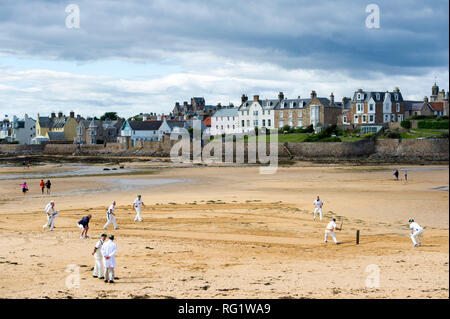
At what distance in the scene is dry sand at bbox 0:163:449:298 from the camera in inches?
462

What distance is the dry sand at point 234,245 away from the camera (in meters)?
11.7

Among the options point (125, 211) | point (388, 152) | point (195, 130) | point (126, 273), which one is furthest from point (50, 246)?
point (195, 130)

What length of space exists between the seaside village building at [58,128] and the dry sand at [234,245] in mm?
80601

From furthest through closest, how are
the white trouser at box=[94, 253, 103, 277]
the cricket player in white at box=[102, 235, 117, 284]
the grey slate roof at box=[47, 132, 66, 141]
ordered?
1. the grey slate roof at box=[47, 132, 66, 141]
2. the white trouser at box=[94, 253, 103, 277]
3. the cricket player in white at box=[102, 235, 117, 284]

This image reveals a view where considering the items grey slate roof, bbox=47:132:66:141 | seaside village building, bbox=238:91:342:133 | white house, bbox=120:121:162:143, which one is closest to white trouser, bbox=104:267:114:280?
seaside village building, bbox=238:91:342:133

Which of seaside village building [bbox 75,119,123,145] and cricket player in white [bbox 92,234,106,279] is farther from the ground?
seaside village building [bbox 75,119,123,145]

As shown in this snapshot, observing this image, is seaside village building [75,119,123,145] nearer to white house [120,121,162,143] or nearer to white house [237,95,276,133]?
white house [120,121,162,143]

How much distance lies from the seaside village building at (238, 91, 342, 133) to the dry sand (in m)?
52.0

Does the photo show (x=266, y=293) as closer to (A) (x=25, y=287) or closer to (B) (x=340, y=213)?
(A) (x=25, y=287)

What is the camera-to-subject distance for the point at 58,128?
381 feet

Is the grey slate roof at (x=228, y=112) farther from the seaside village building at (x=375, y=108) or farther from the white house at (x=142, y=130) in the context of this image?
the seaside village building at (x=375, y=108)

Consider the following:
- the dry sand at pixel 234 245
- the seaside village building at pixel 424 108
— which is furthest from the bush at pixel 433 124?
the dry sand at pixel 234 245
